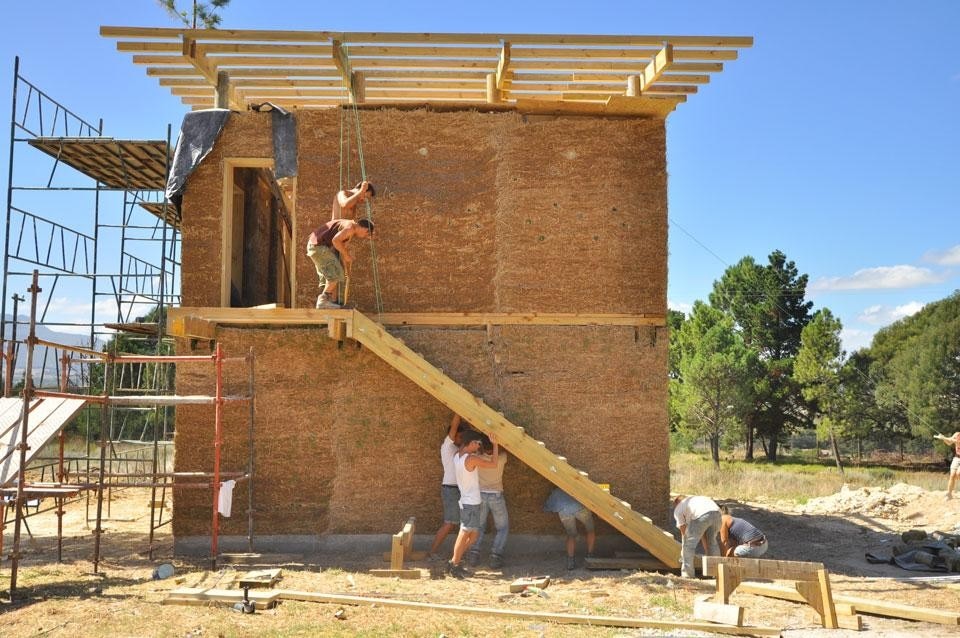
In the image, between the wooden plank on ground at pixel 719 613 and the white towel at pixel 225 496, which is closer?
the wooden plank on ground at pixel 719 613

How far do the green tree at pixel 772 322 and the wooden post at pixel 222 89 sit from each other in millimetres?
32033

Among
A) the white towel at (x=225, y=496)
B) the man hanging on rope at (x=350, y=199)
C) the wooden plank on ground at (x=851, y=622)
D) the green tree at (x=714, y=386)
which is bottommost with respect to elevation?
the wooden plank on ground at (x=851, y=622)

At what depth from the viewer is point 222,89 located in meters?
11.9

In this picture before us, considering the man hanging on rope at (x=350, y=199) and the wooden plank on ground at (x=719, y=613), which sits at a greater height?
the man hanging on rope at (x=350, y=199)

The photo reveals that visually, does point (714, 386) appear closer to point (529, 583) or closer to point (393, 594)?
point (529, 583)

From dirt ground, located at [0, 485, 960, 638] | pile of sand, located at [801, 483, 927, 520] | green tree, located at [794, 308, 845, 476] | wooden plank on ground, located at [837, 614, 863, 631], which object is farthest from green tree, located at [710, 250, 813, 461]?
wooden plank on ground, located at [837, 614, 863, 631]

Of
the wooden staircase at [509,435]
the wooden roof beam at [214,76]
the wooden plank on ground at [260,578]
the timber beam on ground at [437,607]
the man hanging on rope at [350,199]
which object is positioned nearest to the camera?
the timber beam on ground at [437,607]

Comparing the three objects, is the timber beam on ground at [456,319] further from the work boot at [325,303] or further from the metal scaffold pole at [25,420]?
the metal scaffold pole at [25,420]

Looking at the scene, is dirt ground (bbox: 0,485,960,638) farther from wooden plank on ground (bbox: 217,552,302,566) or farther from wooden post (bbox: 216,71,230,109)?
wooden post (bbox: 216,71,230,109)

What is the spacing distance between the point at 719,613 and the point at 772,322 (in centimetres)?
3667

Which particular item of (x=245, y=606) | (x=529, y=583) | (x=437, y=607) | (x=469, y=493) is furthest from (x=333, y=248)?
(x=529, y=583)

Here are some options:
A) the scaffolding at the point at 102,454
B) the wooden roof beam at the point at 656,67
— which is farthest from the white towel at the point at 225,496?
the wooden roof beam at the point at 656,67

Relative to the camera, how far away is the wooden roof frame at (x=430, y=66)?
1093 cm

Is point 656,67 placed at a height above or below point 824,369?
above
